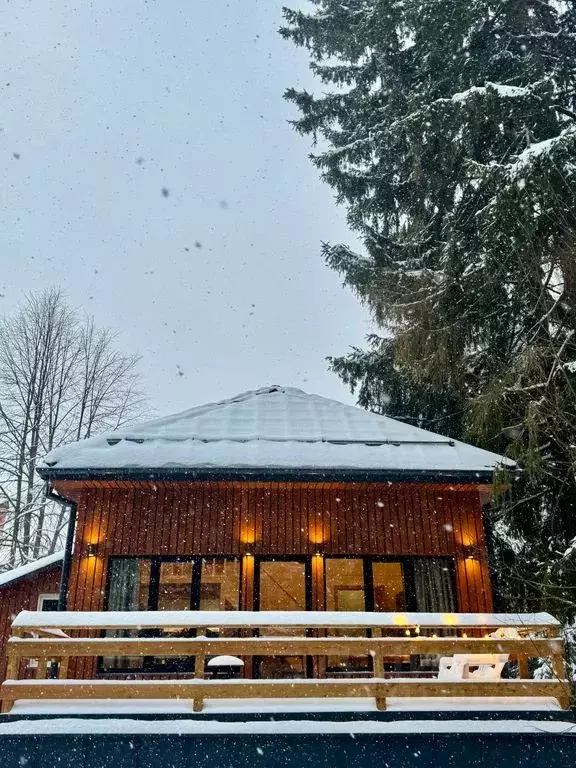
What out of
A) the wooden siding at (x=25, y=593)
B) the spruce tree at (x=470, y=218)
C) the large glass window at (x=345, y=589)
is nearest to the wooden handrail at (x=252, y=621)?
the spruce tree at (x=470, y=218)

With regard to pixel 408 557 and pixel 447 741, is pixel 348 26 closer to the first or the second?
pixel 408 557

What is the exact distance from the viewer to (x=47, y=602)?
40.4ft

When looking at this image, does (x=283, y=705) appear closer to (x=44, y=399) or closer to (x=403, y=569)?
(x=403, y=569)

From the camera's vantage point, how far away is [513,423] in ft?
33.7

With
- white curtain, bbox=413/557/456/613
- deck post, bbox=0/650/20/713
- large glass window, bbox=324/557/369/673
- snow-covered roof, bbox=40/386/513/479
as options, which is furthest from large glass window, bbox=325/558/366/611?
deck post, bbox=0/650/20/713

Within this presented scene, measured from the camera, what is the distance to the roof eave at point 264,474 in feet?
27.7

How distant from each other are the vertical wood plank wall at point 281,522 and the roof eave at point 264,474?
0.34 metres

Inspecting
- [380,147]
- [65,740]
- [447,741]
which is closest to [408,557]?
[447,741]

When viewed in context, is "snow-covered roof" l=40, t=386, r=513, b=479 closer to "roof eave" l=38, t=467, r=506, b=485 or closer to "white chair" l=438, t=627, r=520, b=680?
"roof eave" l=38, t=467, r=506, b=485

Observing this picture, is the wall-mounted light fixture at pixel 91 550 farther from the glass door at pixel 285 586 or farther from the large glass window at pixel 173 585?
the glass door at pixel 285 586

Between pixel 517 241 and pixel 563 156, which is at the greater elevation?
pixel 563 156

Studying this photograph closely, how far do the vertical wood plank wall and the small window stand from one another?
4.08 metres

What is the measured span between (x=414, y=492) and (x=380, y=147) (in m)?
8.09

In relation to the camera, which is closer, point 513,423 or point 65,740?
point 65,740
